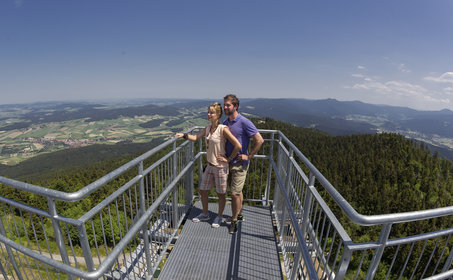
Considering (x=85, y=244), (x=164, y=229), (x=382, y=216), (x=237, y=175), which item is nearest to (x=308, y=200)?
(x=382, y=216)

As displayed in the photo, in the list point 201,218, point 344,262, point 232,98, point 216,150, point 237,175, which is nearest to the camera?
point 344,262

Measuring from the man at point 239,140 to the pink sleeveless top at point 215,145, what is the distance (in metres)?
0.17

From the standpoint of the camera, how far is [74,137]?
187 meters

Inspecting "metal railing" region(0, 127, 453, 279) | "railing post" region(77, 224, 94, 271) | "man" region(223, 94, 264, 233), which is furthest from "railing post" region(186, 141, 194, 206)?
"railing post" region(77, 224, 94, 271)

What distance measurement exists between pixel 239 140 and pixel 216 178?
0.87m

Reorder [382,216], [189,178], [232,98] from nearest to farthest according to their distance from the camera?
[382,216] < [232,98] < [189,178]

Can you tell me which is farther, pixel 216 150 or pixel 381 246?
pixel 216 150

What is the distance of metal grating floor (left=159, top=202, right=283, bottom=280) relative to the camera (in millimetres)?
3646

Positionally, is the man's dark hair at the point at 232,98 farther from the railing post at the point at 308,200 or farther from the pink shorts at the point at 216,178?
the railing post at the point at 308,200

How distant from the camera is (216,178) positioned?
4.22m

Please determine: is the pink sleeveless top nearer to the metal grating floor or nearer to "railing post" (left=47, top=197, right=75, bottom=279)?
the metal grating floor

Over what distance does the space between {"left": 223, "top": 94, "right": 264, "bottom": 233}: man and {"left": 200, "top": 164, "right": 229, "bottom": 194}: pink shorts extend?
0.18 metres

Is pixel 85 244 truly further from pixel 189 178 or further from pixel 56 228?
pixel 189 178

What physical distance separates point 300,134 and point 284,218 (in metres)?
83.1
